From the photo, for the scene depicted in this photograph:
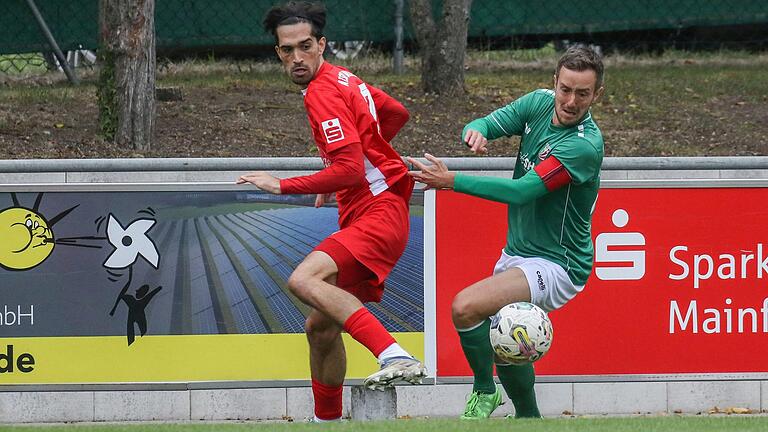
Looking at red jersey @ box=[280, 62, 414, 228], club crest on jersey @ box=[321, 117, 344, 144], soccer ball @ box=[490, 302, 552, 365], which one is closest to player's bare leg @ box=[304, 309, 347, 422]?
red jersey @ box=[280, 62, 414, 228]

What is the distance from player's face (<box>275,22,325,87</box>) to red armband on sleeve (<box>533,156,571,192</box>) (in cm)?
139

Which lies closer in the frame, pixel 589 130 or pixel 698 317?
pixel 589 130

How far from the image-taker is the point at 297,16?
705 centimetres

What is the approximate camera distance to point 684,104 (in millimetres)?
12930

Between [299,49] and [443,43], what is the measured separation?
5585 mm

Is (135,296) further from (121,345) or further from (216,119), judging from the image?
(216,119)

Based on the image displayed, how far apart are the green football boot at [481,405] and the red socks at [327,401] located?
84cm

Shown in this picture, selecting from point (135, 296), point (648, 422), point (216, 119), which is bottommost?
point (648, 422)

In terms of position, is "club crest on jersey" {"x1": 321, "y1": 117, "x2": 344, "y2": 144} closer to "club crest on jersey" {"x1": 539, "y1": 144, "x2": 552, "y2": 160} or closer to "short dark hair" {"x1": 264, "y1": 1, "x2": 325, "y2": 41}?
"short dark hair" {"x1": 264, "y1": 1, "x2": 325, "y2": 41}

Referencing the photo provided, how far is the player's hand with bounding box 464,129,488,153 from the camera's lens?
270 inches

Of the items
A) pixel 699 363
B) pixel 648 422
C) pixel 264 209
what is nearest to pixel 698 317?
pixel 699 363

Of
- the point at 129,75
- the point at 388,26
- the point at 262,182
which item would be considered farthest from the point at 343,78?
the point at 388,26

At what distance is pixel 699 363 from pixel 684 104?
4.61 m

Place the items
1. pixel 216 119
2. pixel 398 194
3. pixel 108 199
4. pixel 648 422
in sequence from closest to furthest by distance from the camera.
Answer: pixel 648 422
pixel 398 194
pixel 108 199
pixel 216 119
